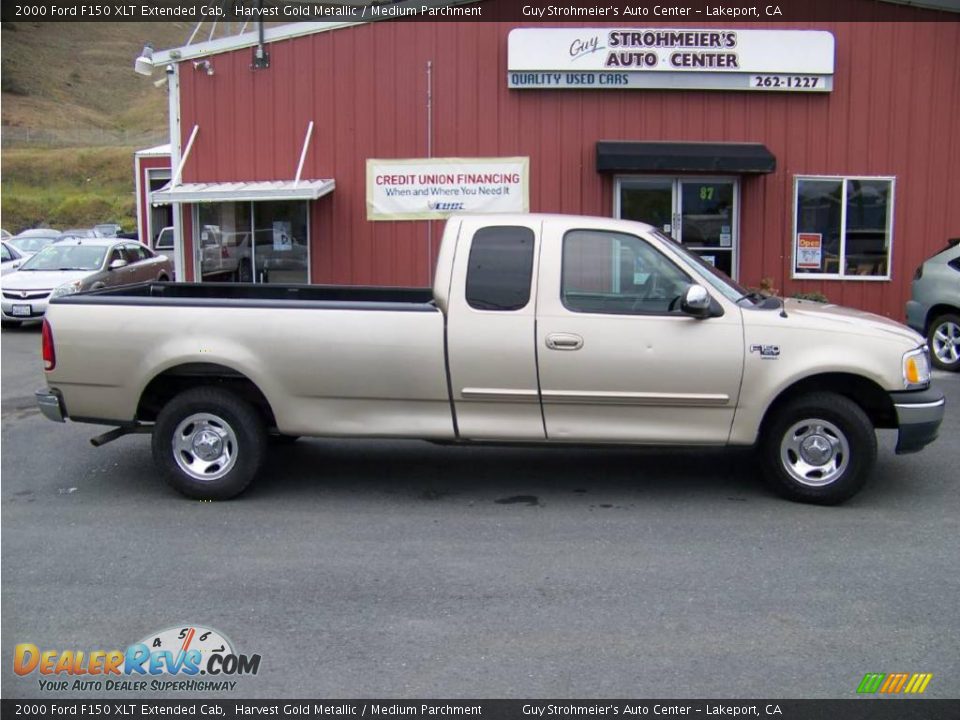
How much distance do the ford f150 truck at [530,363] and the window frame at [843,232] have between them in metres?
8.40

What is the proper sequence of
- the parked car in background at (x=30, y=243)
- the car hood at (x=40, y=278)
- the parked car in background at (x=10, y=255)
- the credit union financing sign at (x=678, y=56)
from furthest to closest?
the parked car in background at (x=30, y=243)
the parked car in background at (x=10, y=255)
the car hood at (x=40, y=278)
the credit union financing sign at (x=678, y=56)

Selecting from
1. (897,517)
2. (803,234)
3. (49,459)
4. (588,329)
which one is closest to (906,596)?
(897,517)

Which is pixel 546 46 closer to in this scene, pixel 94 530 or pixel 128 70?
pixel 94 530

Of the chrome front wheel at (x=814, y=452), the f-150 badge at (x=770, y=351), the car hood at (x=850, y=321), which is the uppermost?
the car hood at (x=850, y=321)

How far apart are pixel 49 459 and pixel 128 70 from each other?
117m

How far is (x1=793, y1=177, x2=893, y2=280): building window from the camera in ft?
48.2

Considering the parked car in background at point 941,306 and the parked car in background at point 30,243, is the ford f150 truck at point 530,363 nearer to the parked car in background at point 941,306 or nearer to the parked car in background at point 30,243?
the parked car in background at point 941,306

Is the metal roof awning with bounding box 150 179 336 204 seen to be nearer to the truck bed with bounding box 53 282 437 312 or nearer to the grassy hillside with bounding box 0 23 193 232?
the truck bed with bounding box 53 282 437 312

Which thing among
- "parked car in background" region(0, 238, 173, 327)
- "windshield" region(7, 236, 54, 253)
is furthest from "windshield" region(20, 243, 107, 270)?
"windshield" region(7, 236, 54, 253)

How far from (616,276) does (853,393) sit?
6.04 ft

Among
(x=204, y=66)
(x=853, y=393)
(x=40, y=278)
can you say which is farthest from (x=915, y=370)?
(x=40, y=278)

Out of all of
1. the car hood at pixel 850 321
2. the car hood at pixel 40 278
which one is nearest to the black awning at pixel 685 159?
the car hood at pixel 850 321

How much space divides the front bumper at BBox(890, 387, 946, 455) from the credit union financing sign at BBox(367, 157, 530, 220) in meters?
8.86

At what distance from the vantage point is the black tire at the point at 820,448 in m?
6.42
